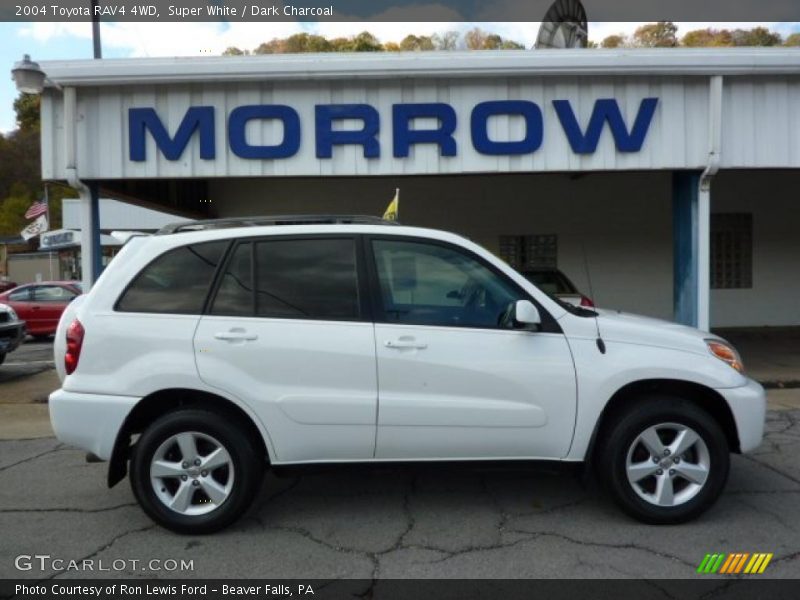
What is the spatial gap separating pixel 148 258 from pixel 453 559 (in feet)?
8.31

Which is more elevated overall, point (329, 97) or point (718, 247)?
point (329, 97)

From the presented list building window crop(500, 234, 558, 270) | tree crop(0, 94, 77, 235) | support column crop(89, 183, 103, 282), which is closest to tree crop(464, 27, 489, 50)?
building window crop(500, 234, 558, 270)

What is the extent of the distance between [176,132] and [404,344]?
18.9ft

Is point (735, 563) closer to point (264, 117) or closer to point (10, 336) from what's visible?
point (264, 117)

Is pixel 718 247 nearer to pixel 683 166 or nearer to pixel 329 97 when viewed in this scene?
pixel 683 166

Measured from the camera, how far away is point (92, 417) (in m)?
3.99

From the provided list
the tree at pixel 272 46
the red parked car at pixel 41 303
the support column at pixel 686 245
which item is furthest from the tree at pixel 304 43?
the support column at pixel 686 245

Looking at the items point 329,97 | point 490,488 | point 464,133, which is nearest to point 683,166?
point 464,133

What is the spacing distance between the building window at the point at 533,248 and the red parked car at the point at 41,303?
10316mm

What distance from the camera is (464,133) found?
8555 millimetres

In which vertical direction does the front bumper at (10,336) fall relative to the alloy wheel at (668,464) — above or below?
above

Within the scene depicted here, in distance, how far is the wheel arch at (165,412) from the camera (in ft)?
13.3
